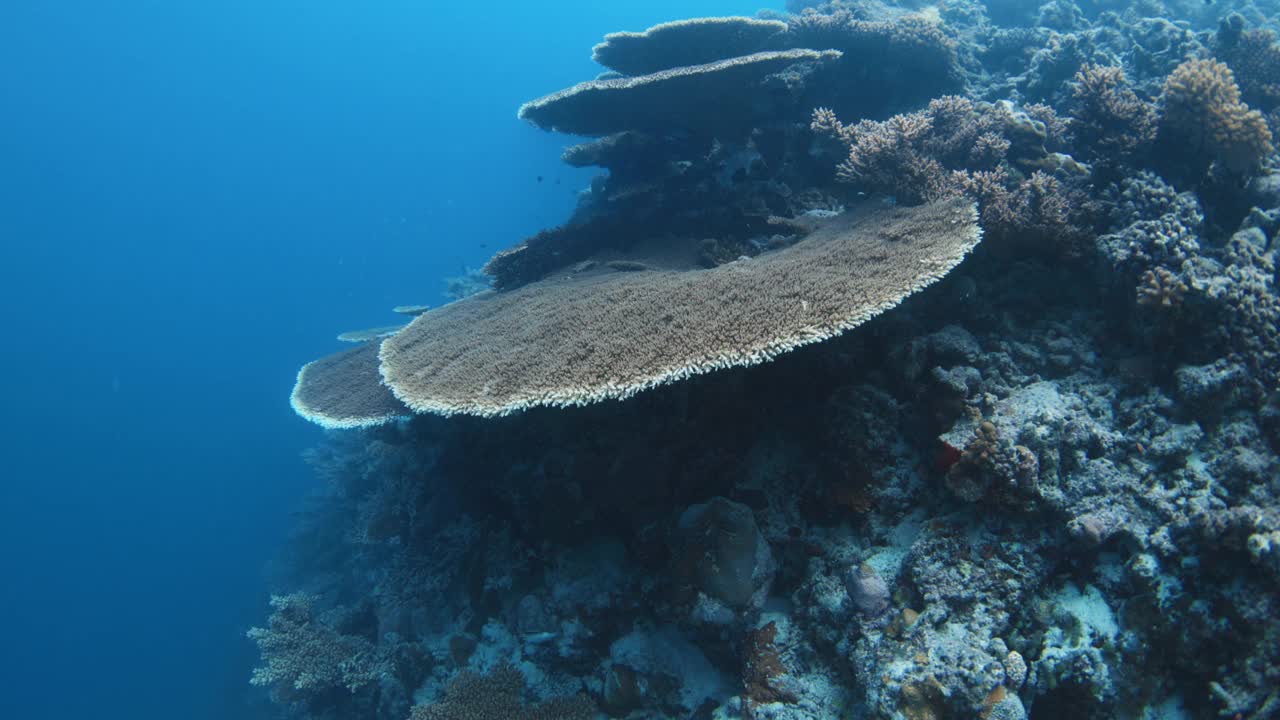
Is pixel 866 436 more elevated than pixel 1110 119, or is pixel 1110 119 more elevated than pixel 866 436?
pixel 1110 119

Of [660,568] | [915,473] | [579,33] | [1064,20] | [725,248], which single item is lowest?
[660,568]

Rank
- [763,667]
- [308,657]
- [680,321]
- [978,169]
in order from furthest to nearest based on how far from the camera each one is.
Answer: [308,657] < [978,169] < [680,321] < [763,667]

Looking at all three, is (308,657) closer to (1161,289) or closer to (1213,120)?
(1161,289)

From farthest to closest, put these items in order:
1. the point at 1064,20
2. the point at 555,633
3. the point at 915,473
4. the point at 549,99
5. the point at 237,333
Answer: the point at 237,333, the point at 1064,20, the point at 549,99, the point at 555,633, the point at 915,473

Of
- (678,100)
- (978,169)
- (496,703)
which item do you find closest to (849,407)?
(978,169)

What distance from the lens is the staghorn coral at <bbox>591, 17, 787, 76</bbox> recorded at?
706 centimetres

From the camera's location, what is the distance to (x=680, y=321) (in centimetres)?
393

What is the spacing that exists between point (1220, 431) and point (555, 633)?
475 cm

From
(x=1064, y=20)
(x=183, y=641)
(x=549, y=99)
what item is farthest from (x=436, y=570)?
(x=183, y=641)

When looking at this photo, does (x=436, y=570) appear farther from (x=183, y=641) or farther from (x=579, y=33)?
(x=579, y=33)

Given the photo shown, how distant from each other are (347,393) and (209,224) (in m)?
100

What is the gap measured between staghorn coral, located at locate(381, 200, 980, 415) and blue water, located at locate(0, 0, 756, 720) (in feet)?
95.9

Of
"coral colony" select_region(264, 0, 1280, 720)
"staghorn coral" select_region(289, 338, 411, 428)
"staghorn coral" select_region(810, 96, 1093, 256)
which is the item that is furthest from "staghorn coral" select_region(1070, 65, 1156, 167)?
"staghorn coral" select_region(289, 338, 411, 428)

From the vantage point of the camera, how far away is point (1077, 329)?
420cm
